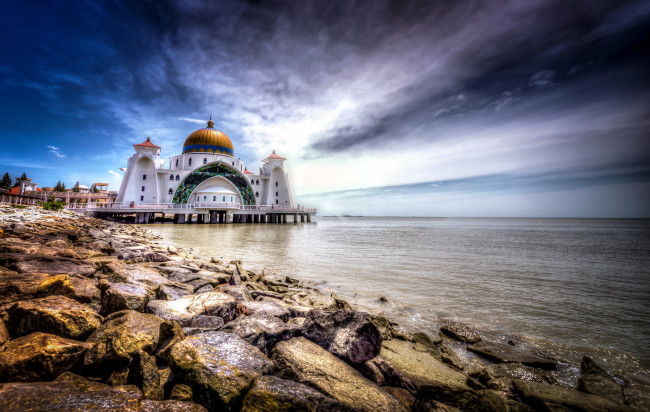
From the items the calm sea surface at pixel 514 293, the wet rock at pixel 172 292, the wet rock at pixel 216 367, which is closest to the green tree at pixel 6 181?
the calm sea surface at pixel 514 293

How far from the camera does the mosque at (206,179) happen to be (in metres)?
40.5

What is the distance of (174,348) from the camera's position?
2.26 meters

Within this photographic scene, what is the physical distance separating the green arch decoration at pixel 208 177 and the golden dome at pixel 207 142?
130 inches

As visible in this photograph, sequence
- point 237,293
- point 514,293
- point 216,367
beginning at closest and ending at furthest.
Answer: point 216,367
point 237,293
point 514,293

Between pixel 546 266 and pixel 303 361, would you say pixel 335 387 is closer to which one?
pixel 303 361

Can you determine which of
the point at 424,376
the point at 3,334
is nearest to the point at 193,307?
the point at 3,334

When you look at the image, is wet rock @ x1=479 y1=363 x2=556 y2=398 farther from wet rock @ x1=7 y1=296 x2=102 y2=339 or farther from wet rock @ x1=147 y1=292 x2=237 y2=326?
wet rock @ x1=7 y1=296 x2=102 y2=339

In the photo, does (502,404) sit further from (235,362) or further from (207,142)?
(207,142)

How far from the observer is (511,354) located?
372 centimetres

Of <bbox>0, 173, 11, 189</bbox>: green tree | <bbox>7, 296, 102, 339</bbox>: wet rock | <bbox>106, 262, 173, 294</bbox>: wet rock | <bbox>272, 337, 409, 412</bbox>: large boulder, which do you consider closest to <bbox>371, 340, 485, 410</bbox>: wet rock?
<bbox>272, 337, 409, 412</bbox>: large boulder

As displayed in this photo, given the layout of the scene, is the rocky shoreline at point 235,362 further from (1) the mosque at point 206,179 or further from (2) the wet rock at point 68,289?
(1) the mosque at point 206,179

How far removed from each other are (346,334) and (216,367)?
1.40m

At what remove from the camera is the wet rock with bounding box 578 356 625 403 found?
282cm

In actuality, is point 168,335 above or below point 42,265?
below
